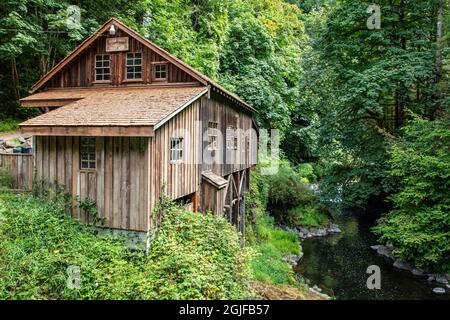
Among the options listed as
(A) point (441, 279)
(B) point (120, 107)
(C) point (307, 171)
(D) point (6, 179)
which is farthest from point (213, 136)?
(C) point (307, 171)

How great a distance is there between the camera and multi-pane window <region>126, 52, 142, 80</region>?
11.8 meters

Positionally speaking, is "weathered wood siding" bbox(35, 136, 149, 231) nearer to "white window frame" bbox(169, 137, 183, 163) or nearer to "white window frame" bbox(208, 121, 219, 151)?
"white window frame" bbox(169, 137, 183, 163)

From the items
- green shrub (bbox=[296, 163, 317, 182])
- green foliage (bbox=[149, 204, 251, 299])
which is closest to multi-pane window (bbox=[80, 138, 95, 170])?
green foliage (bbox=[149, 204, 251, 299])

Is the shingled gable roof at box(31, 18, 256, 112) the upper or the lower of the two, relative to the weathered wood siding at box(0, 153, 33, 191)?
upper

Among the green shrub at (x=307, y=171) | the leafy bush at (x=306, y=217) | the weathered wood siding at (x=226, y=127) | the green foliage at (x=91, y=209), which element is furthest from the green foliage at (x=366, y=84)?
the green foliage at (x=91, y=209)

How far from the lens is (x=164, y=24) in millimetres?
17969

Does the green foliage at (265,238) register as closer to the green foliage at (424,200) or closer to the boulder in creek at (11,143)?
the green foliage at (424,200)

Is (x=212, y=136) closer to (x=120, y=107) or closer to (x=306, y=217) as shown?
(x=120, y=107)

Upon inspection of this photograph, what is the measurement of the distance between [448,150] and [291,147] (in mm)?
17909

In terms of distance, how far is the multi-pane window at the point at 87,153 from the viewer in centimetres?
956

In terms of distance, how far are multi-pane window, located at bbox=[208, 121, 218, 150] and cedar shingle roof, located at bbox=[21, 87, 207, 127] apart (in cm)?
186

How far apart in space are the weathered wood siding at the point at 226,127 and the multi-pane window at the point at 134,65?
253 cm

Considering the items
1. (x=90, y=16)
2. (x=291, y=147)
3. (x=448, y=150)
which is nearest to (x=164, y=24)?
(x=90, y=16)

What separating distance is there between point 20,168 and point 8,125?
7.34 meters
